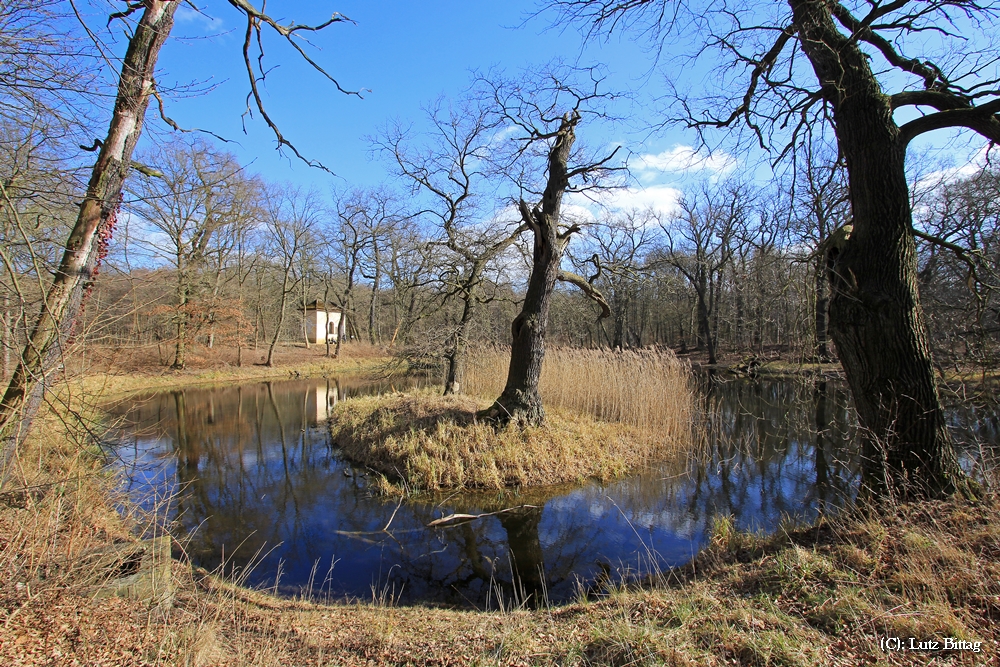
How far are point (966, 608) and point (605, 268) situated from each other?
755 centimetres

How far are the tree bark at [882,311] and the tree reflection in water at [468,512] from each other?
0.60m

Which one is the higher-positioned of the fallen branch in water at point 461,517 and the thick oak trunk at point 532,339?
the thick oak trunk at point 532,339

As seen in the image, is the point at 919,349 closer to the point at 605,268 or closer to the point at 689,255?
the point at 605,268

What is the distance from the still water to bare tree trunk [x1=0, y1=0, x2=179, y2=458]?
922 millimetres

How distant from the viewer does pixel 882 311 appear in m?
3.82

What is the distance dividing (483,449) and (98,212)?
6.02 m

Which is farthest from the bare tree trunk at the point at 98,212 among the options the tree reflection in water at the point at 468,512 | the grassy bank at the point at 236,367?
the grassy bank at the point at 236,367

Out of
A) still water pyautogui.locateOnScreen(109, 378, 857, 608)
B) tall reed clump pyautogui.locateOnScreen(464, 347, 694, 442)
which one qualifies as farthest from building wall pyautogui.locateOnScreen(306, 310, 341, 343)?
still water pyautogui.locateOnScreen(109, 378, 857, 608)

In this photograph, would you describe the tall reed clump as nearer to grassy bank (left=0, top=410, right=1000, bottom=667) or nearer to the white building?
grassy bank (left=0, top=410, right=1000, bottom=667)

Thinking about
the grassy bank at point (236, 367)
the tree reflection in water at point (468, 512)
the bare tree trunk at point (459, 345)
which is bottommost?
the tree reflection in water at point (468, 512)

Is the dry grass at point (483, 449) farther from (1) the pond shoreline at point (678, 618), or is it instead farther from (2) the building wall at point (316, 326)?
(2) the building wall at point (316, 326)

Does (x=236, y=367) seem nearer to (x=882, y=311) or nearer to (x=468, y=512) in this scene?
(x=468, y=512)

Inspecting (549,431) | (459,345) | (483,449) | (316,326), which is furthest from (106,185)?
(316,326)

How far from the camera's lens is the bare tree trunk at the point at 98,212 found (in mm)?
3596
